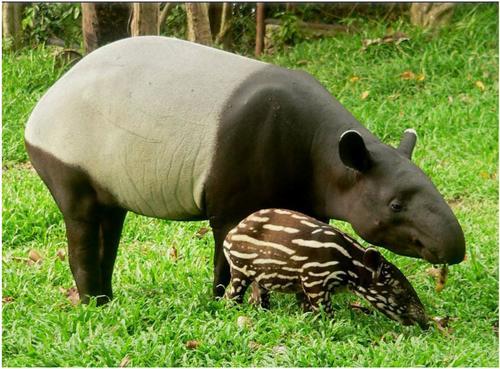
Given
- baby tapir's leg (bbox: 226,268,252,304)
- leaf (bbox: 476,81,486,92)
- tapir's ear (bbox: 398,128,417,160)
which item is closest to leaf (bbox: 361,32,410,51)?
leaf (bbox: 476,81,486,92)

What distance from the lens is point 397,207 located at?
4867mm

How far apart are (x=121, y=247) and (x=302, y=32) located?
6826mm

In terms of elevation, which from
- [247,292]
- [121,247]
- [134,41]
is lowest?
[121,247]

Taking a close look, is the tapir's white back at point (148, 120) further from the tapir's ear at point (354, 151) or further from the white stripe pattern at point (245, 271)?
the tapir's ear at point (354, 151)

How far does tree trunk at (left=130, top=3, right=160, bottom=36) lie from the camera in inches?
378

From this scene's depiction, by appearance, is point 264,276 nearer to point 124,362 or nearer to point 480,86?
point 124,362

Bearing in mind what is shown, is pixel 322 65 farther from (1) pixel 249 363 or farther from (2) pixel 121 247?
(1) pixel 249 363

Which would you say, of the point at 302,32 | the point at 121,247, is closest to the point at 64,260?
the point at 121,247

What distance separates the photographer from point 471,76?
35.3 ft

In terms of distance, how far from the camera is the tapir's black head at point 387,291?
502cm

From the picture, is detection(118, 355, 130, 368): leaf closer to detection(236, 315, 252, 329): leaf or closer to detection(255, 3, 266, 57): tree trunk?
detection(236, 315, 252, 329): leaf

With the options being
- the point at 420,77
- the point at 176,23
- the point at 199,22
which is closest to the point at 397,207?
the point at 420,77

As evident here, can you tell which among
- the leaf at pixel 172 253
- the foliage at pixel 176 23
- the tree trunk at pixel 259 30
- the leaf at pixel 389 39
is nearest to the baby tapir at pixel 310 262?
the leaf at pixel 172 253

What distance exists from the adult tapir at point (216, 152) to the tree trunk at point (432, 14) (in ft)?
22.8
